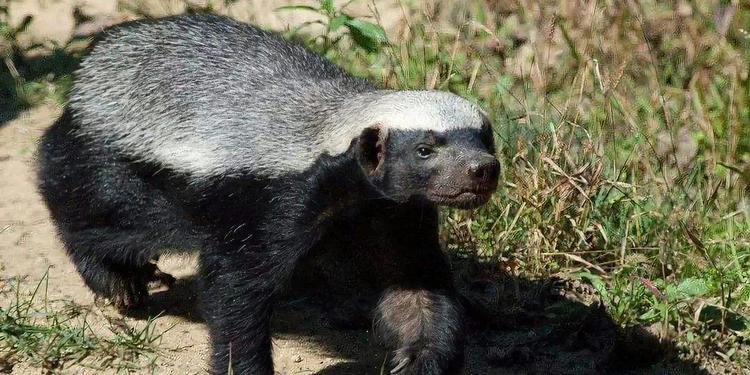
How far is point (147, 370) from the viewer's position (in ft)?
16.3

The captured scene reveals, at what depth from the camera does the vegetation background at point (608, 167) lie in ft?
A: 17.4

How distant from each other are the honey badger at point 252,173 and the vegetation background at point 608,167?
0.51 m

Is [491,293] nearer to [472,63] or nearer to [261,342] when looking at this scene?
[261,342]

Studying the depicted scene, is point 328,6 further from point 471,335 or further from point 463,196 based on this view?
point 463,196

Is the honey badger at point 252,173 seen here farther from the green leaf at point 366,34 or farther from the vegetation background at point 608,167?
the green leaf at point 366,34

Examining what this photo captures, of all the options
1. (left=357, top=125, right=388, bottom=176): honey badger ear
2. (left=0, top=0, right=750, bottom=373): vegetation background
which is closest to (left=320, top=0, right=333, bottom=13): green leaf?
(left=0, top=0, right=750, bottom=373): vegetation background

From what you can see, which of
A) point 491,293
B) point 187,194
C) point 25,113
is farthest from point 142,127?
point 25,113

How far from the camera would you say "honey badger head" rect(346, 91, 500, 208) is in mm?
4195

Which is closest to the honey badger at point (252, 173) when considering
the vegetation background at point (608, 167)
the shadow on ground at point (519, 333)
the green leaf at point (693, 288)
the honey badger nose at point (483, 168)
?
the honey badger nose at point (483, 168)

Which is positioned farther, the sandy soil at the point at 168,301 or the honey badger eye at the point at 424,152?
the sandy soil at the point at 168,301

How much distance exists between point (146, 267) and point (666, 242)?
108 inches

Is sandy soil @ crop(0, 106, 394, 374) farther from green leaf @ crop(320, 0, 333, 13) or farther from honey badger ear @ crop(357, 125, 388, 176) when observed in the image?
green leaf @ crop(320, 0, 333, 13)

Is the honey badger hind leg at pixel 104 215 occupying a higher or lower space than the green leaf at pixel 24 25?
higher

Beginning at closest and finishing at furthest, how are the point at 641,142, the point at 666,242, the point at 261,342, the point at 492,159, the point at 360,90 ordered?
the point at 492,159 → the point at 261,342 → the point at 360,90 → the point at 666,242 → the point at 641,142
